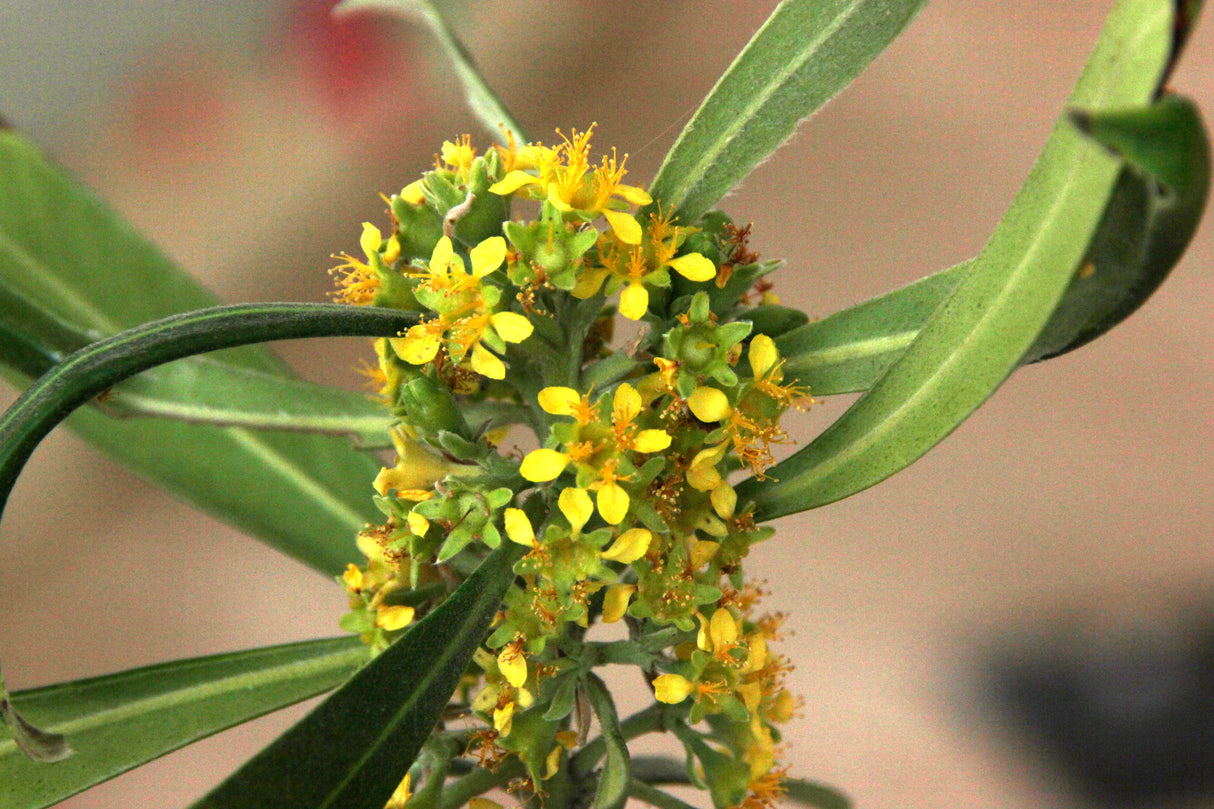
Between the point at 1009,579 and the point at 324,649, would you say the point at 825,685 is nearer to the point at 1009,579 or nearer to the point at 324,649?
the point at 1009,579

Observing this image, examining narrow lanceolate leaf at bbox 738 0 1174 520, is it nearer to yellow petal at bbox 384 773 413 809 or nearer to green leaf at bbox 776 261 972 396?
green leaf at bbox 776 261 972 396

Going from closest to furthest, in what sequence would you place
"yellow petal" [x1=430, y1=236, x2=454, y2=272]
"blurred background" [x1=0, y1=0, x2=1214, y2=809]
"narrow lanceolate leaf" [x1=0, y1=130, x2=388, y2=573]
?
"yellow petal" [x1=430, y1=236, x2=454, y2=272] → "narrow lanceolate leaf" [x1=0, y1=130, x2=388, y2=573] → "blurred background" [x1=0, y1=0, x2=1214, y2=809]

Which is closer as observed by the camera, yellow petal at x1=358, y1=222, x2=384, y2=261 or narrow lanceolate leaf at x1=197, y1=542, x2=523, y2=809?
narrow lanceolate leaf at x1=197, y1=542, x2=523, y2=809

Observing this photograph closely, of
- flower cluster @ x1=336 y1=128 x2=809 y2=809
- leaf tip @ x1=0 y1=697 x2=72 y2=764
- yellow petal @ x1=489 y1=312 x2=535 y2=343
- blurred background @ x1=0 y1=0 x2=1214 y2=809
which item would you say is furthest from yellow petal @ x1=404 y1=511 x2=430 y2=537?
blurred background @ x1=0 y1=0 x2=1214 y2=809

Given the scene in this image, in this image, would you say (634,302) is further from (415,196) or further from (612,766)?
(612,766)

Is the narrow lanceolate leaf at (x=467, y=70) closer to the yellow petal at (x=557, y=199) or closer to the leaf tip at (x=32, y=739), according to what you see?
the yellow petal at (x=557, y=199)

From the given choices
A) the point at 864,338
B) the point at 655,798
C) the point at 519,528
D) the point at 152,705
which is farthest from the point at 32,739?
the point at 864,338

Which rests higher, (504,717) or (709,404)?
(709,404)
